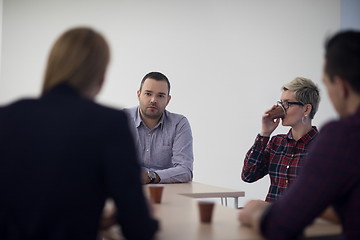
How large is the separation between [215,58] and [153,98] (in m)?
1.89

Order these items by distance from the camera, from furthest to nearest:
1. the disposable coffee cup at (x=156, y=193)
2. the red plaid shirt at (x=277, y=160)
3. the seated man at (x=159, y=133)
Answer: the seated man at (x=159, y=133) → the red plaid shirt at (x=277, y=160) → the disposable coffee cup at (x=156, y=193)

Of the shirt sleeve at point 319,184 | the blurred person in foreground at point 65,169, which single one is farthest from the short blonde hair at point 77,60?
the shirt sleeve at point 319,184

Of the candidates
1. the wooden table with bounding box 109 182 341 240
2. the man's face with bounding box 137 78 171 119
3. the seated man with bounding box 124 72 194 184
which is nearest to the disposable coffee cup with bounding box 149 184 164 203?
the wooden table with bounding box 109 182 341 240

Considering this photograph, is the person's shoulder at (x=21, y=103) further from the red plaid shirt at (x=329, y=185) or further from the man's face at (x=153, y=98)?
the man's face at (x=153, y=98)

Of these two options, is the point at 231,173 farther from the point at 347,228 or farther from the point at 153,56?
the point at 347,228

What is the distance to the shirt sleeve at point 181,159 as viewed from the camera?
329cm

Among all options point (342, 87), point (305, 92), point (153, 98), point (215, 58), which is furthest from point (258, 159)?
point (215, 58)

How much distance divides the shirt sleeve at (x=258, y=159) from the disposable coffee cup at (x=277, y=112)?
0.49 ft

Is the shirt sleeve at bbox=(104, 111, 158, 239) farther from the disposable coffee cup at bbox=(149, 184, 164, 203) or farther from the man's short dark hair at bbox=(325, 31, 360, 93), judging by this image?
the disposable coffee cup at bbox=(149, 184, 164, 203)

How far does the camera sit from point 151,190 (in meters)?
2.26

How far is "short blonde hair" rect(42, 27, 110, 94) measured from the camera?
1.34 meters

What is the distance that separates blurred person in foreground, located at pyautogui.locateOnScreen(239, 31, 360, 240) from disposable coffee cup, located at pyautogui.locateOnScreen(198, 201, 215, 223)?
293 millimetres

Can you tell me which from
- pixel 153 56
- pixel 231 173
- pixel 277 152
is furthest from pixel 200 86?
pixel 277 152

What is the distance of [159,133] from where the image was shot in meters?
3.63
